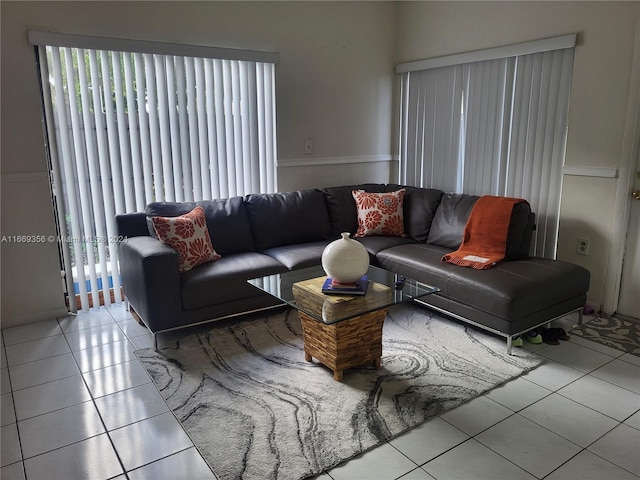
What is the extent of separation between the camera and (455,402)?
93.6 inches

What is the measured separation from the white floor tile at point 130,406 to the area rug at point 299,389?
6cm

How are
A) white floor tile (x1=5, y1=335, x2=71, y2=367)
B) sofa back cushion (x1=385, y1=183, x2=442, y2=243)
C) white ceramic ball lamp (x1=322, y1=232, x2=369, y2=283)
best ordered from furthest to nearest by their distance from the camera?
sofa back cushion (x1=385, y1=183, x2=442, y2=243), white floor tile (x1=5, y1=335, x2=71, y2=367), white ceramic ball lamp (x1=322, y1=232, x2=369, y2=283)

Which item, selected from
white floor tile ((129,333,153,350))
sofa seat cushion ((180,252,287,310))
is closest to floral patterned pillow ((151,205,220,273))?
sofa seat cushion ((180,252,287,310))

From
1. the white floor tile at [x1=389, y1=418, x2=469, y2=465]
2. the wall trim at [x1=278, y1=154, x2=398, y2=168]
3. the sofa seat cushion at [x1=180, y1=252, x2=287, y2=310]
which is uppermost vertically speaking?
the wall trim at [x1=278, y1=154, x2=398, y2=168]

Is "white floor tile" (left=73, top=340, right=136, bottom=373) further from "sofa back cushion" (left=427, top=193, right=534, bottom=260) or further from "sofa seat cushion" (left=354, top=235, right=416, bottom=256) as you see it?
"sofa back cushion" (left=427, top=193, right=534, bottom=260)

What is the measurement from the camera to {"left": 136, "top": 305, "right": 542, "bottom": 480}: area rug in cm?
203

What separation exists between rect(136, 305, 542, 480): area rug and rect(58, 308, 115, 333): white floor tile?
0.65 m

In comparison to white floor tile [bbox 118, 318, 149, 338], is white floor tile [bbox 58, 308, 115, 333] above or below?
above

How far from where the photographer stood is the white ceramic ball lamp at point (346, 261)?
8.24 ft

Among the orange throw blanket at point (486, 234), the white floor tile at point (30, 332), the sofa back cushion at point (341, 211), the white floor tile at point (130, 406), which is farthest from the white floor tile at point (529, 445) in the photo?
the white floor tile at point (30, 332)

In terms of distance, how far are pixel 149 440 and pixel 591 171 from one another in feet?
10.5

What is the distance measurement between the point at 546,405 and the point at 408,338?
934 millimetres

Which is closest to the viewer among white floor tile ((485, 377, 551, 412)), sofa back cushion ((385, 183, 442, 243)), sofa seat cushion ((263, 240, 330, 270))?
white floor tile ((485, 377, 551, 412))

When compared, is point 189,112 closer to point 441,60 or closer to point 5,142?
point 5,142
